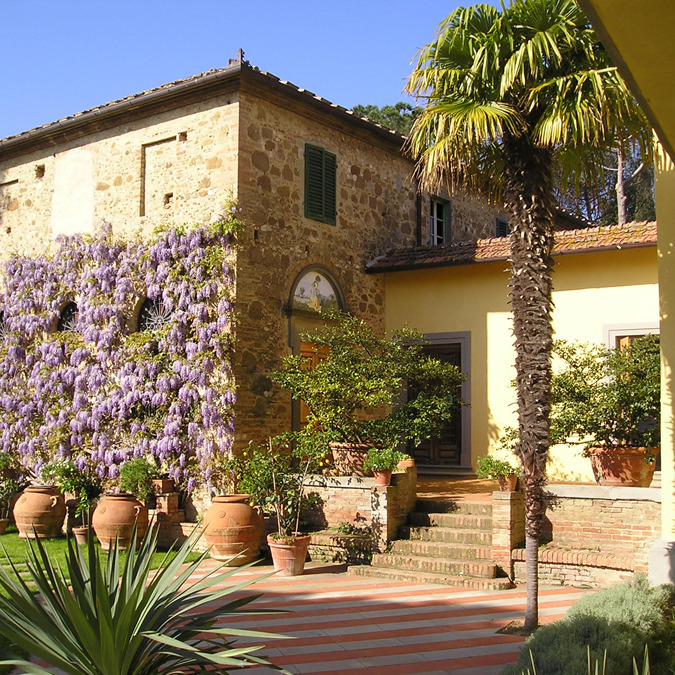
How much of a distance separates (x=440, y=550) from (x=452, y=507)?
802 mm

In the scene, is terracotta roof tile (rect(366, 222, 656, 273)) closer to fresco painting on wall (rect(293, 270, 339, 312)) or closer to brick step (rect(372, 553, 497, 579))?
fresco painting on wall (rect(293, 270, 339, 312))

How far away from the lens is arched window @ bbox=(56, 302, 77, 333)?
1257 centimetres

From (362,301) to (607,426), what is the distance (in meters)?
4.98

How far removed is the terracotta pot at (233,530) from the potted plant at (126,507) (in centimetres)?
98

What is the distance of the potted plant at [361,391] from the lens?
397 inches

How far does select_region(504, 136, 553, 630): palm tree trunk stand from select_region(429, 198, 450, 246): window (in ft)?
27.1

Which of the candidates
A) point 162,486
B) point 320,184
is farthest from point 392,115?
point 162,486

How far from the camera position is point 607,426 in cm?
917

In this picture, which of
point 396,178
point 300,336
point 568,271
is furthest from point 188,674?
point 396,178

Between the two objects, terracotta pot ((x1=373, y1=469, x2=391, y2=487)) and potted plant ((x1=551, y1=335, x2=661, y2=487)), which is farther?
terracotta pot ((x1=373, y1=469, x2=391, y2=487))

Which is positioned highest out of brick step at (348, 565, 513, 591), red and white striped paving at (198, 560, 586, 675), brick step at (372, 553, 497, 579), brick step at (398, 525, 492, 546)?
brick step at (398, 525, 492, 546)

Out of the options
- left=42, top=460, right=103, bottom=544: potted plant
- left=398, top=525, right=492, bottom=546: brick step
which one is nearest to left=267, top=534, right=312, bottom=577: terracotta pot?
left=398, top=525, right=492, bottom=546: brick step

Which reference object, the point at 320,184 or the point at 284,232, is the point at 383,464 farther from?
the point at 320,184

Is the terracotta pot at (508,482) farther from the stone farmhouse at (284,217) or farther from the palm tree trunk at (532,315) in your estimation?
the stone farmhouse at (284,217)
